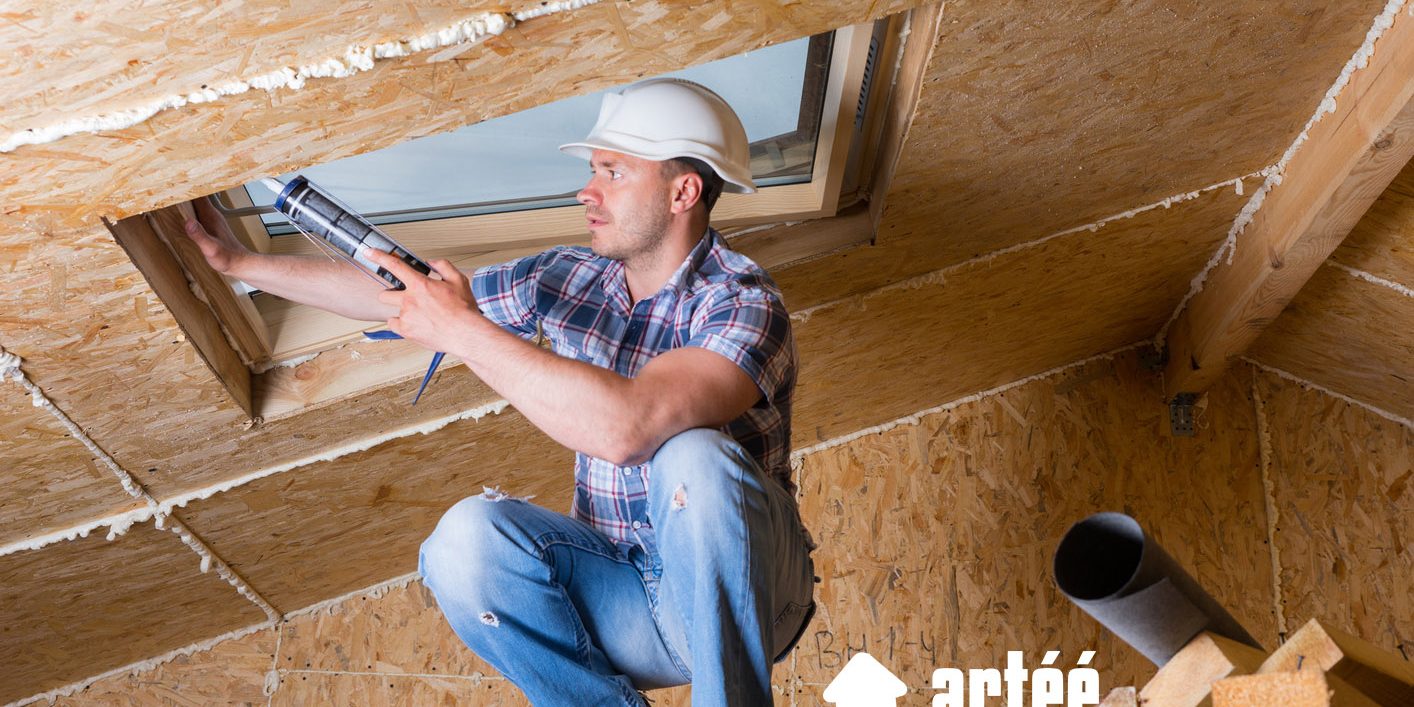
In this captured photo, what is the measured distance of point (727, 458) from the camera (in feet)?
6.02

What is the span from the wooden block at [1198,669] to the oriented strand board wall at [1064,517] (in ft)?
6.04

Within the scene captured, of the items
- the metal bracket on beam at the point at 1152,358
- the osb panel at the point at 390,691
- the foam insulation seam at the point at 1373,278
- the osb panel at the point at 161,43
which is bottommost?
the osb panel at the point at 390,691

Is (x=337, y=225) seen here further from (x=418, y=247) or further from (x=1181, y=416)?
(x=1181, y=416)

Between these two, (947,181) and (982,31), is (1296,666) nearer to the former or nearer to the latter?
(982,31)

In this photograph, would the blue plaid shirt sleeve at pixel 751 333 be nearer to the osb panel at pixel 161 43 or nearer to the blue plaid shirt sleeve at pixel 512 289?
the blue plaid shirt sleeve at pixel 512 289

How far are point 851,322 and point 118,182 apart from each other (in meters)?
1.80

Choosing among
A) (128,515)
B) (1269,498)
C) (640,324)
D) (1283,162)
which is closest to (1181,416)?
(1269,498)

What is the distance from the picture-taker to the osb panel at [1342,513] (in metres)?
3.71

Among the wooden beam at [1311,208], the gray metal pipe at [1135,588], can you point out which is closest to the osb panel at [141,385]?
the gray metal pipe at [1135,588]

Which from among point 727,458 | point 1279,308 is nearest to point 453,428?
point 727,458

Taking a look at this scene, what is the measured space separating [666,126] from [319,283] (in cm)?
63

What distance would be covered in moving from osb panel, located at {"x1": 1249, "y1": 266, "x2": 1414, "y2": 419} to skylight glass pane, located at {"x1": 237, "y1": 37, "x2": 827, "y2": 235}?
1.68 metres

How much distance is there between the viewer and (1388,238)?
9.76ft

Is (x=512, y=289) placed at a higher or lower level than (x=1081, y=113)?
lower
